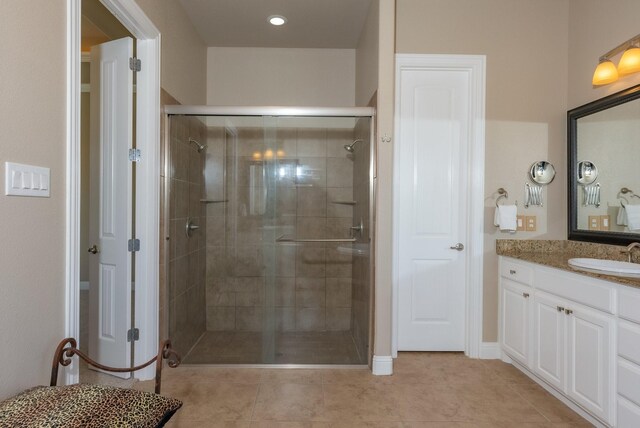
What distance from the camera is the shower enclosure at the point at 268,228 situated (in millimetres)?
2703

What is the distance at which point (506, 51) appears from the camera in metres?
2.89

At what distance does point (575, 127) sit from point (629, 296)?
1.54m

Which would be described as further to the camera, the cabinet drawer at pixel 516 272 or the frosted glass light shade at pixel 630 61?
the cabinet drawer at pixel 516 272

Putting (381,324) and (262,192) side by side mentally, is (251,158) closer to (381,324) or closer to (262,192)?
(262,192)

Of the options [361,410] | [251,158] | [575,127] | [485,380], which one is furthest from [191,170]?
[575,127]

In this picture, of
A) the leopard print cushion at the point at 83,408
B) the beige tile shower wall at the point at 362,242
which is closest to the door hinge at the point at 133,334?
the leopard print cushion at the point at 83,408

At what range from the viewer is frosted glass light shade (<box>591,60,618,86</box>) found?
2332 mm

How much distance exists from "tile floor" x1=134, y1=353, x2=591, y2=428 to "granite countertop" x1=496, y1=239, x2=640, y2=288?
0.85m

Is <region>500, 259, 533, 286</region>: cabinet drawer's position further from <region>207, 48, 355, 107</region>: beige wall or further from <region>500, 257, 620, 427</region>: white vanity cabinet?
<region>207, 48, 355, 107</region>: beige wall

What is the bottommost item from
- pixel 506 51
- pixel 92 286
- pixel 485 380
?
pixel 485 380

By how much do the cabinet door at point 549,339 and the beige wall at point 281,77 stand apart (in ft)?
8.38

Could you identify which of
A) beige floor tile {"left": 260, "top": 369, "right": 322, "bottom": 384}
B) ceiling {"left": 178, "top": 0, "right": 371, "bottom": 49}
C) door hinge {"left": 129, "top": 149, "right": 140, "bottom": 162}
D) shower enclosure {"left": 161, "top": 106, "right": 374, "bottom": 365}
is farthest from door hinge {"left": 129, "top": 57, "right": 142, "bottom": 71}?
beige floor tile {"left": 260, "top": 369, "right": 322, "bottom": 384}

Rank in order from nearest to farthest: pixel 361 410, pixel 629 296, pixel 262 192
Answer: pixel 629 296 < pixel 361 410 < pixel 262 192

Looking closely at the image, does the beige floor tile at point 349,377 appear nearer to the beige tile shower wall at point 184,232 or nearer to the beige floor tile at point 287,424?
the beige floor tile at point 287,424
